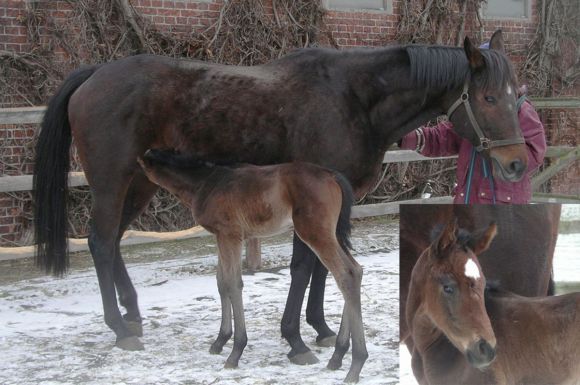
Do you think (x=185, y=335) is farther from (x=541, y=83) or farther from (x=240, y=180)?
(x=541, y=83)

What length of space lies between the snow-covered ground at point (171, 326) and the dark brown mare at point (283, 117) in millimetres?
244

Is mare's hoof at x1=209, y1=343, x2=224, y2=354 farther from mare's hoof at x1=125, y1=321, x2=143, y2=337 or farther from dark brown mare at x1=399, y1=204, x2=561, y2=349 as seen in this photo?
dark brown mare at x1=399, y1=204, x2=561, y2=349

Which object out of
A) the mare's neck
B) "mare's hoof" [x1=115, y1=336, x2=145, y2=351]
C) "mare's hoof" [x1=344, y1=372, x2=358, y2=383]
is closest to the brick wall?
"mare's hoof" [x1=115, y1=336, x2=145, y2=351]

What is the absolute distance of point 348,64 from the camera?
3.75 metres

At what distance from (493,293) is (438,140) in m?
1.90

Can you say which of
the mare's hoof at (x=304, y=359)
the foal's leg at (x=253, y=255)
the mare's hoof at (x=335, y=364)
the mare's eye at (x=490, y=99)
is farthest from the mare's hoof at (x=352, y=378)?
the foal's leg at (x=253, y=255)

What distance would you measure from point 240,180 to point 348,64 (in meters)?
0.87

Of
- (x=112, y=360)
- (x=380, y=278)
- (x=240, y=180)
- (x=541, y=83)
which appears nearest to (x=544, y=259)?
(x=240, y=180)

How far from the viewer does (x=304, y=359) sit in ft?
12.4

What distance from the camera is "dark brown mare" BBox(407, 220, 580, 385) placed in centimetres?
166

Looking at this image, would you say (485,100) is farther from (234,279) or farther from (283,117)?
(234,279)

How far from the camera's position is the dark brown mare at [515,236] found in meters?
1.72

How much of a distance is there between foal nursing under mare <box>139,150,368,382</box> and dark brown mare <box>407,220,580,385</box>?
1479 mm

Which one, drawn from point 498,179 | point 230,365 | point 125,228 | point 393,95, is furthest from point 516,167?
point 125,228
